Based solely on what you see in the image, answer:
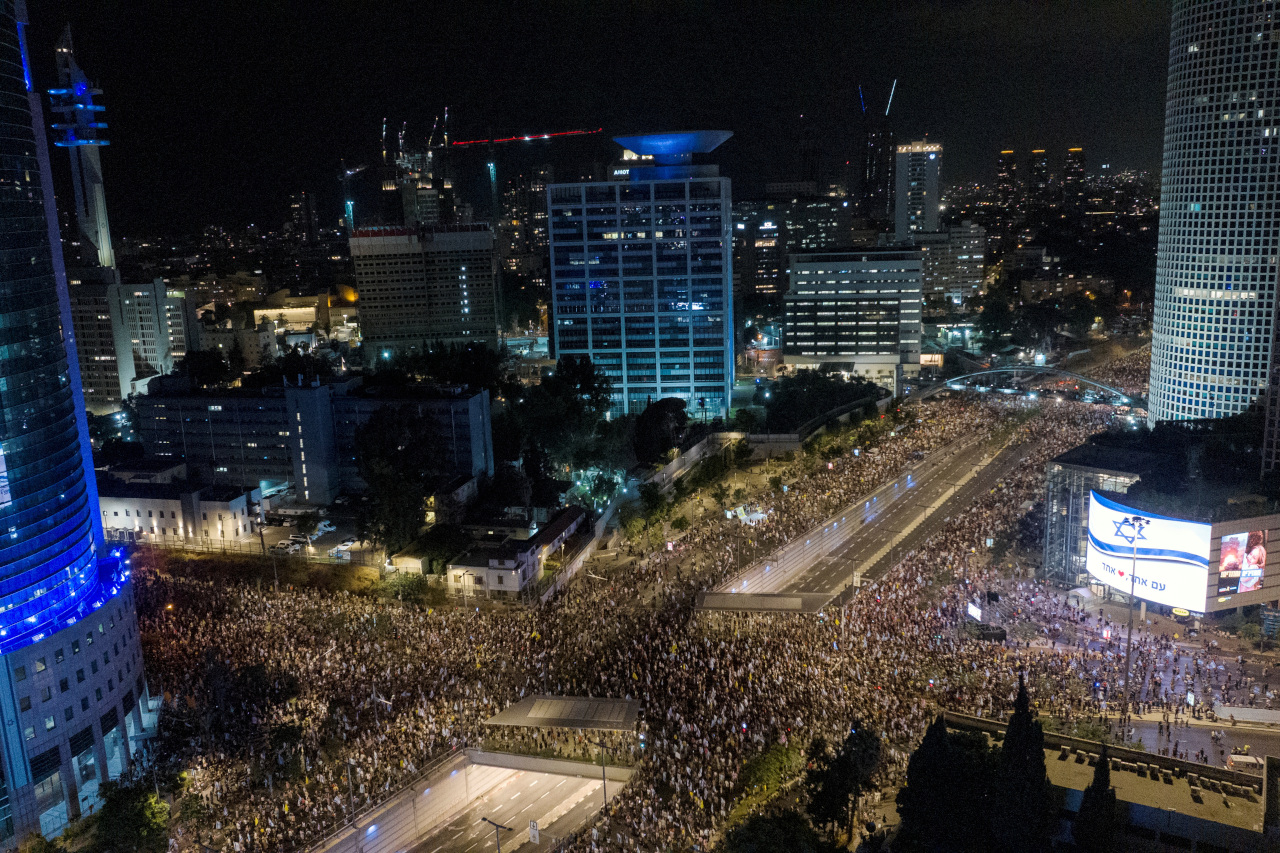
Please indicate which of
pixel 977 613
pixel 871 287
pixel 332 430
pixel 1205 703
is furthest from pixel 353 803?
pixel 871 287

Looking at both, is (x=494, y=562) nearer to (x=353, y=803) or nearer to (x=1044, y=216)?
(x=353, y=803)

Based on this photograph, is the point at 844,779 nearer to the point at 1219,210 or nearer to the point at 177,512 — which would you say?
the point at 177,512

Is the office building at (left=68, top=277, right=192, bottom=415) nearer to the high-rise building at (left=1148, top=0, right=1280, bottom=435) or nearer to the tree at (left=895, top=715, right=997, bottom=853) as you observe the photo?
the tree at (left=895, top=715, right=997, bottom=853)

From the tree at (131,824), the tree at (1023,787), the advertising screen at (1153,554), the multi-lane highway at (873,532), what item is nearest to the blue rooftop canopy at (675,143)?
the multi-lane highway at (873,532)

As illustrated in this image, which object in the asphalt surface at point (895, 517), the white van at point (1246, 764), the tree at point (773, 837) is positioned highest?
the tree at point (773, 837)

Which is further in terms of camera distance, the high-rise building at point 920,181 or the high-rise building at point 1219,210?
the high-rise building at point 920,181


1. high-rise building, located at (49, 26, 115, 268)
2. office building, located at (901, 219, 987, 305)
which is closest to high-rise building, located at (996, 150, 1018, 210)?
office building, located at (901, 219, 987, 305)

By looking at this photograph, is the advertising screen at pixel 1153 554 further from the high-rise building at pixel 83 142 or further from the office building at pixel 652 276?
the high-rise building at pixel 83 142
